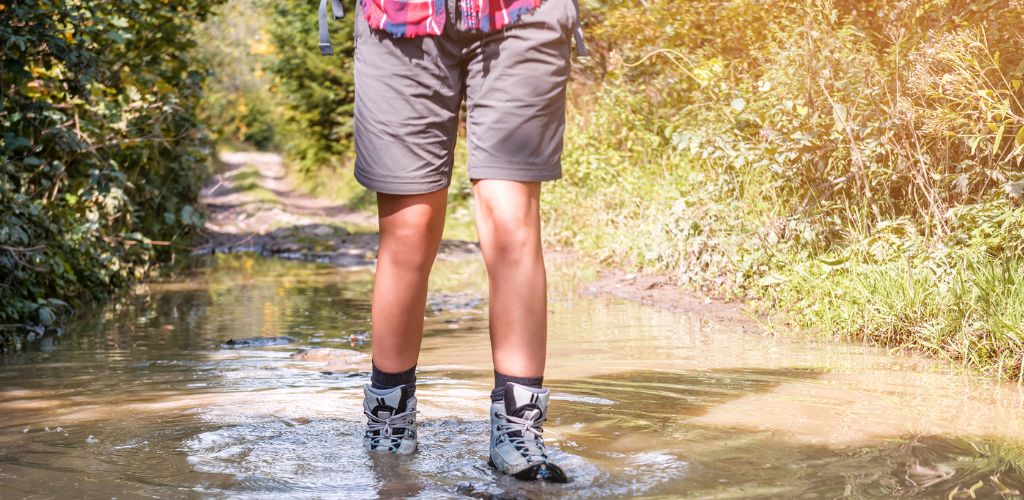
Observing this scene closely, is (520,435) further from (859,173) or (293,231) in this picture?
(293,231)

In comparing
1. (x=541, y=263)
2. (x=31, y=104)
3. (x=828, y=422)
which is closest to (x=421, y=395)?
(x=541, y=263)

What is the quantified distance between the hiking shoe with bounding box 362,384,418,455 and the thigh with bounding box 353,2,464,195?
1.75ft

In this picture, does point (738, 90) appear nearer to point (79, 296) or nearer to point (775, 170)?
point (775, 170)

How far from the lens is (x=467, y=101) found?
8.89 feet

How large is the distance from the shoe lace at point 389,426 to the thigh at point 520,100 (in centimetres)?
65

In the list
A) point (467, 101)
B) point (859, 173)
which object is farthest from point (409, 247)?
point (859, 173)

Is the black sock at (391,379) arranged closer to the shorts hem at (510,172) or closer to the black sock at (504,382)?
the black sock at (504,382)

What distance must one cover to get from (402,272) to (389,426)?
1.28 feet

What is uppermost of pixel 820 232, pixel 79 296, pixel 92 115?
pixel 92 115

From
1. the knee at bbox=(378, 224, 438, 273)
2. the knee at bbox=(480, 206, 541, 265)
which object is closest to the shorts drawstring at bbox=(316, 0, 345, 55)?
the knee at bbox=(378, 224, 438, 273)

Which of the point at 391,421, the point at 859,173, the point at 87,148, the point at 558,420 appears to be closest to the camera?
the point at 391,421

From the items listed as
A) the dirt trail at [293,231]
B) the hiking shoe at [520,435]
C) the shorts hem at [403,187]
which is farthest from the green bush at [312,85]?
the hiking shoe at [520,435]

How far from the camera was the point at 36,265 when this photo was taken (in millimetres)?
5758

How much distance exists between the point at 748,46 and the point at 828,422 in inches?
155
